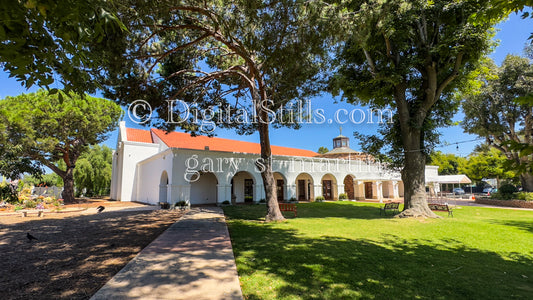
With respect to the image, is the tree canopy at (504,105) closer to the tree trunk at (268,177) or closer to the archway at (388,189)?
the archway at (388,189)

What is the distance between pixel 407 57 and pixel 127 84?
12801 mm

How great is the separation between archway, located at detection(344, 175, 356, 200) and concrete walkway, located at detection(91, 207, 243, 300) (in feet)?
72.9

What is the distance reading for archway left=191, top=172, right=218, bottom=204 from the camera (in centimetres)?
2090

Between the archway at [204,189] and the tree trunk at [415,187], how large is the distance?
1421 cm

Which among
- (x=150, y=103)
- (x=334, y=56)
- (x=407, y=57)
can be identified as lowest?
(x=150, y=103)

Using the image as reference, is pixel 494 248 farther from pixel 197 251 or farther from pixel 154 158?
pixel 154 158

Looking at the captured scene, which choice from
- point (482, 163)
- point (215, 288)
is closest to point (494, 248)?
point (215, 288)

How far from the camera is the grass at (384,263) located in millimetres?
4055

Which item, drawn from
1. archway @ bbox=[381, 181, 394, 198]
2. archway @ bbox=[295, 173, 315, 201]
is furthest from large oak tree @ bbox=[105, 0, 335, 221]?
archway @ bbox=[381, 181, 394, 198]

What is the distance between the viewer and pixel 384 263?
17.7 ft

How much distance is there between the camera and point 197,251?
6.32m

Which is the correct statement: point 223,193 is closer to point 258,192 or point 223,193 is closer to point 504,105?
point 258,192

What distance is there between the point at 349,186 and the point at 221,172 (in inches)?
612

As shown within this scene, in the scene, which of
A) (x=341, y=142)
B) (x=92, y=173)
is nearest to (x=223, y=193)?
(x=341, y=142)
